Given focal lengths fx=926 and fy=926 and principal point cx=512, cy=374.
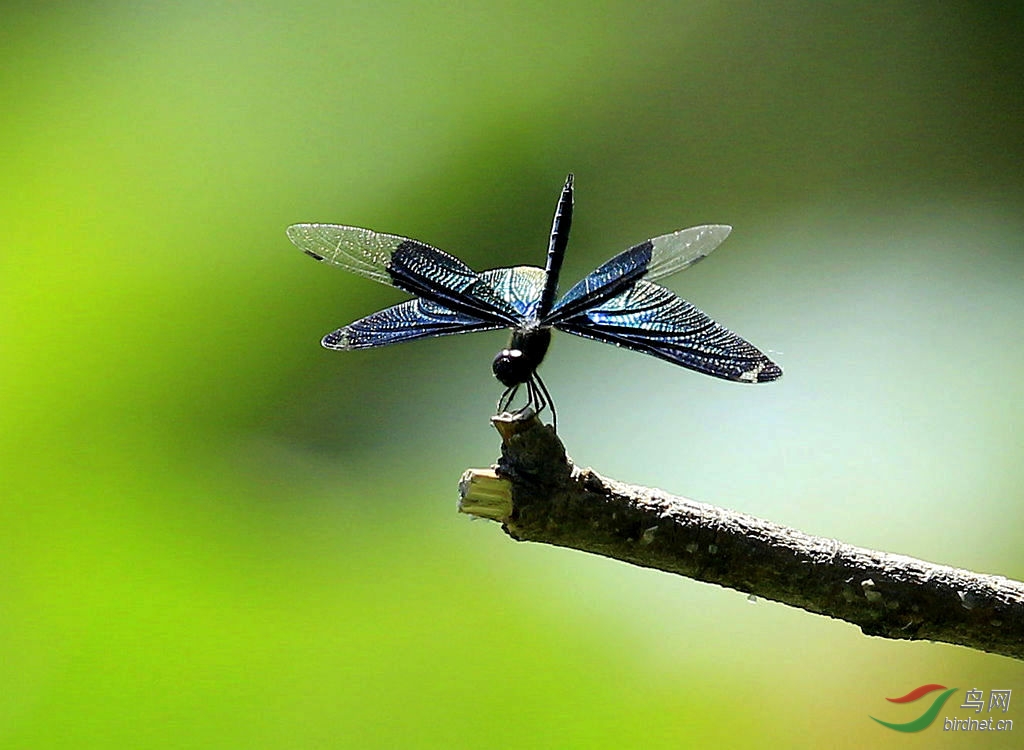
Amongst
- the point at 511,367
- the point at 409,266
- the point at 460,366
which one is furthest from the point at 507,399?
the point at 460,366

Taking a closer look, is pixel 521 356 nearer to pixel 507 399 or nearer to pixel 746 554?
pixel 507 399

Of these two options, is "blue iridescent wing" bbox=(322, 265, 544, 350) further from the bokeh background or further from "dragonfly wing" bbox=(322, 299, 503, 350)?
the bokeh background

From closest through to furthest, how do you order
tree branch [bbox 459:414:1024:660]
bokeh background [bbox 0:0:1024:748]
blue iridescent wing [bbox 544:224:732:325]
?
tree branch [bbox 459:414:1024:660] < blue iridescent wing [bbox 544:224:732:325] < bokeh background [bbox 0:0:1024:748]

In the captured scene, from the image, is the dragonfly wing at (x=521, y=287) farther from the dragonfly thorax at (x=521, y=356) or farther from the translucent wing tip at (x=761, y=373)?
the translucent wing tip at (x=761, y=373)

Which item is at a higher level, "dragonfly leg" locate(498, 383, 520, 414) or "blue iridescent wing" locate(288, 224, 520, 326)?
"blue iridescent wing" locate(288, 224, 520, 326)

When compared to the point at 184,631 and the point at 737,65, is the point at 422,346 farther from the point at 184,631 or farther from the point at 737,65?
the point at 737,65

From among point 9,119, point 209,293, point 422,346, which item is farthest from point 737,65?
point 9,119

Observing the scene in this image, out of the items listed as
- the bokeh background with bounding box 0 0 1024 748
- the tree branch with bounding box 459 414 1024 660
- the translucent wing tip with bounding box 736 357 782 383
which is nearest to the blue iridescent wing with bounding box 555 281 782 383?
the translucent wing tip with bounding box 736 357 782 383
